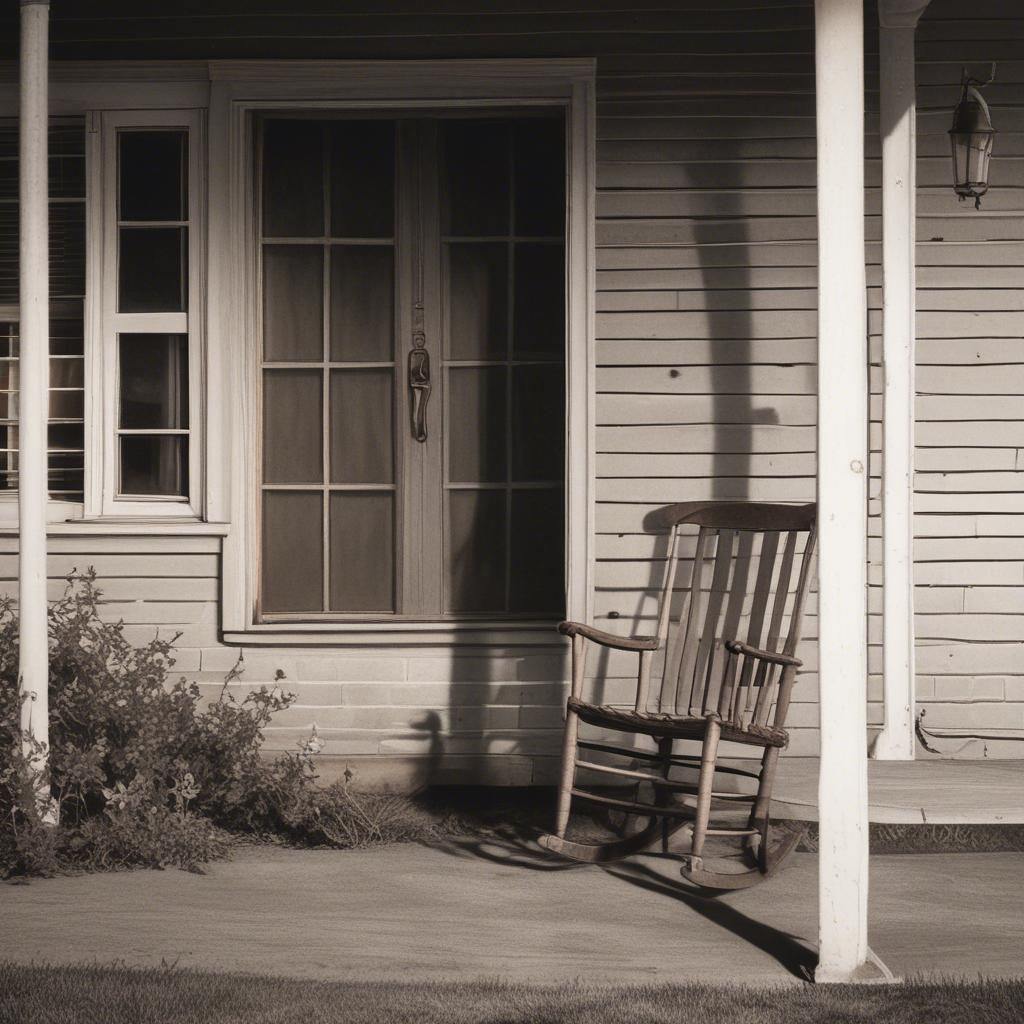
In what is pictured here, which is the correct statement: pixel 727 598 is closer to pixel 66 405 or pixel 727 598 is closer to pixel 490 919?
pixel 490 919

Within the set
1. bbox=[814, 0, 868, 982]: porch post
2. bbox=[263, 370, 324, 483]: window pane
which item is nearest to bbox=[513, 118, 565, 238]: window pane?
bbox=[263, 370, 324, 483]: window pane

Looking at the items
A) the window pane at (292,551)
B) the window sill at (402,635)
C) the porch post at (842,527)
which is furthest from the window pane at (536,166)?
the porch post at (842,527)

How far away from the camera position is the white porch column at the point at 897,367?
4.35 m

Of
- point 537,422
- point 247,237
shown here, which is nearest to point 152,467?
point 247,237

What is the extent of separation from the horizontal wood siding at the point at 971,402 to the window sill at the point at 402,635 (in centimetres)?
141

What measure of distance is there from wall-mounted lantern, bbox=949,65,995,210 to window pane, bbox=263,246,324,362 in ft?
7.49

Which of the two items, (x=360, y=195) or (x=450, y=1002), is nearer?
(x=450, y=1002)

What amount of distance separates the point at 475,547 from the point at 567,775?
48.7 inches

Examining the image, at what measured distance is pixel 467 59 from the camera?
457 centimetres

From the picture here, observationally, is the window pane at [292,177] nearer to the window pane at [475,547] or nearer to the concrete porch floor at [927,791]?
the window pane at [475,547]

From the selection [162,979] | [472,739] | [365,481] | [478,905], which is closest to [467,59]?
[365,481]

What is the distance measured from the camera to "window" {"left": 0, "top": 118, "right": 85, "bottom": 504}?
15.5ft

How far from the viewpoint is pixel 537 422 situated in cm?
482

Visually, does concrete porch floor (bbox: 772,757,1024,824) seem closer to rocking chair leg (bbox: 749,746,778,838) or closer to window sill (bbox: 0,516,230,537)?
rocking chair leg (bbox: 749,746,778,838)
